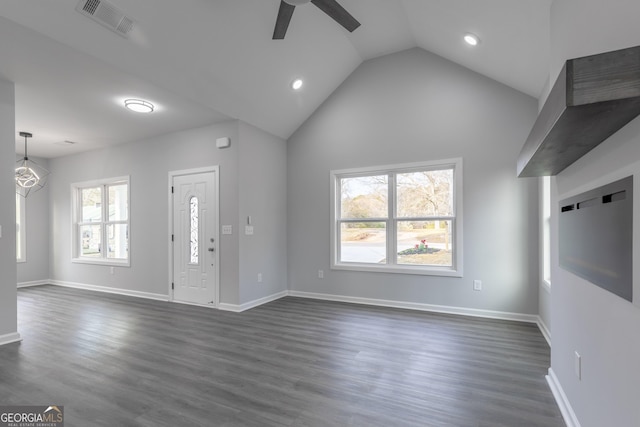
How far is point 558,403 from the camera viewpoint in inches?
84.9

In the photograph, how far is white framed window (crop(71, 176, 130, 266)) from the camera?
5.98 meters

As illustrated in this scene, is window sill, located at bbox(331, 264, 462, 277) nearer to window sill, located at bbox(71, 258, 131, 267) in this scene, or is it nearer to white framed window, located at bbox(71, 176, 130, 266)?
window sill, located at bbox(71, 258, 131, 267)

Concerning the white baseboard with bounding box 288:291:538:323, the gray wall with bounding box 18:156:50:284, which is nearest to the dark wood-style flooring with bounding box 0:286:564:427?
the white baseboard with bounding box 288:291:538:323

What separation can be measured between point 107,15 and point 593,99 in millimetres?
3369

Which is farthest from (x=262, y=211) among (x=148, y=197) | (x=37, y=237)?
(x=37, y=237)

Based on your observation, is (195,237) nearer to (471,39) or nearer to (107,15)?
(107,15)

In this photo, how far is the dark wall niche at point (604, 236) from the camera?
1.23 meters

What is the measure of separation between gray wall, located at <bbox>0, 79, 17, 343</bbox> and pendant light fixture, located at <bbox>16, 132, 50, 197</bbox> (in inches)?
127

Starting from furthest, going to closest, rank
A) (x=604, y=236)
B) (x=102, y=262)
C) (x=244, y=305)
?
(x=102, y=262) → (x=244, y=305) → (x=604, y=236)

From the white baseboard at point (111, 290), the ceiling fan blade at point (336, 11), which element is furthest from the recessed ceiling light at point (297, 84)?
the white baseboard at point (111, 290)

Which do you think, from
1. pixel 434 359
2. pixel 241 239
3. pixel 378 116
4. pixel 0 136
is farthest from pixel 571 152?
pixel 0 136

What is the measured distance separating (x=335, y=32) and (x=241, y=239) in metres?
3.10

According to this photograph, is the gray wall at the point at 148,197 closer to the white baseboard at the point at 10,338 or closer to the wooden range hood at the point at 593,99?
the white baseboard at the point at 10,338

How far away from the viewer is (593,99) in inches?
38.3
